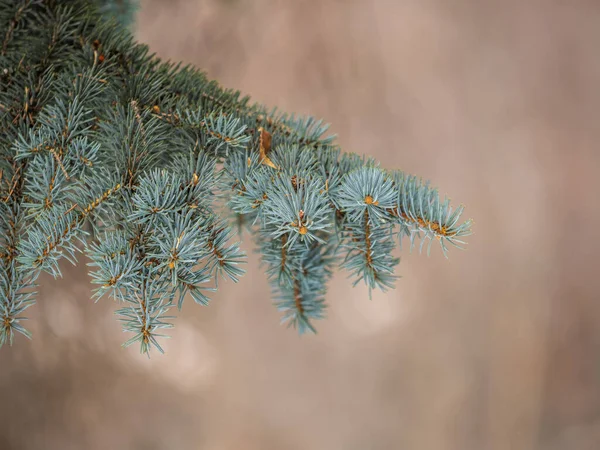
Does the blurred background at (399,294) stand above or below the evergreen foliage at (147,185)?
above

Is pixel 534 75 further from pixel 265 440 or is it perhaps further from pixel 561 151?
pixel 265 440

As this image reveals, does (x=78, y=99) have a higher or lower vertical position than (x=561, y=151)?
lower

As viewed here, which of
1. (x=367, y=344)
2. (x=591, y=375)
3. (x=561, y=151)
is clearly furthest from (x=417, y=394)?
(x=561, y=151)

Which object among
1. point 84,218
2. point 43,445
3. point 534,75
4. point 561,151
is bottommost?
point 43,445

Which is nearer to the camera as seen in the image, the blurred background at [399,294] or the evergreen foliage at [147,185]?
the evergreen foliage at [147,185]

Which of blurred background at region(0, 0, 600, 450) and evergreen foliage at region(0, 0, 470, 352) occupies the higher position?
blurred background at region(0, 0, 600, 450)
